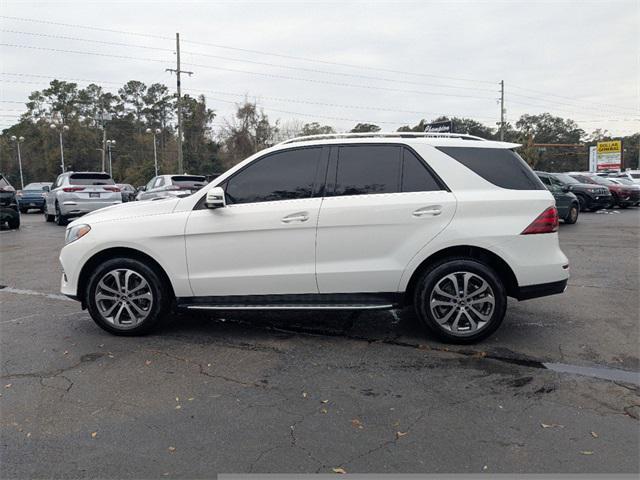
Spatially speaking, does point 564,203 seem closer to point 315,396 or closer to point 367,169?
point 367,169

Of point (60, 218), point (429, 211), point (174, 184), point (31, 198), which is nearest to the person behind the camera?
point (429, 211)

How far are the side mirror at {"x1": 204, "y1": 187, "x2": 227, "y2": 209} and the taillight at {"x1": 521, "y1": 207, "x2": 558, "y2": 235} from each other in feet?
9.04

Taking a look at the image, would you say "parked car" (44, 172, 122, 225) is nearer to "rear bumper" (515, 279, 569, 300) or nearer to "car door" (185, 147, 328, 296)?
"car door" (185, 147, 328, 296)

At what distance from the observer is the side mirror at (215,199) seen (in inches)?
191

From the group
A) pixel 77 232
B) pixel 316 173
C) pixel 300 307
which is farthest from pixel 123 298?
pixel 316 173

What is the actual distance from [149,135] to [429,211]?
92721 mm

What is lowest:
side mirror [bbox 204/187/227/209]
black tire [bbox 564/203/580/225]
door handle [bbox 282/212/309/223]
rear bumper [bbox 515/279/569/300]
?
rear bumper [bbox 515/279/569/300]

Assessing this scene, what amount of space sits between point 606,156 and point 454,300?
63.1 metres

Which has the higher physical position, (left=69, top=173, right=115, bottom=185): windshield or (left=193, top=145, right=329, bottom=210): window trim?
(left=69, top=173, right=115, bottom=185): windshield

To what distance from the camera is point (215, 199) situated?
15.9 feet

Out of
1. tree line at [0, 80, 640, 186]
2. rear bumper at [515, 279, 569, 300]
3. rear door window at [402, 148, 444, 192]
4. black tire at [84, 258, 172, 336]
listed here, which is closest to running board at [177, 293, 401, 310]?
black tire at [84, 258, 172, 336]

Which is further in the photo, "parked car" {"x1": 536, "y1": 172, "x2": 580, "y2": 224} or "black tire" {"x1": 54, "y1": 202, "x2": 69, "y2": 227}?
"black tire" {"x1": 54, "y1": 202, "x2": 69, "y2": 227}

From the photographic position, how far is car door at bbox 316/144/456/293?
4.73 m

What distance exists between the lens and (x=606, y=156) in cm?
5888
